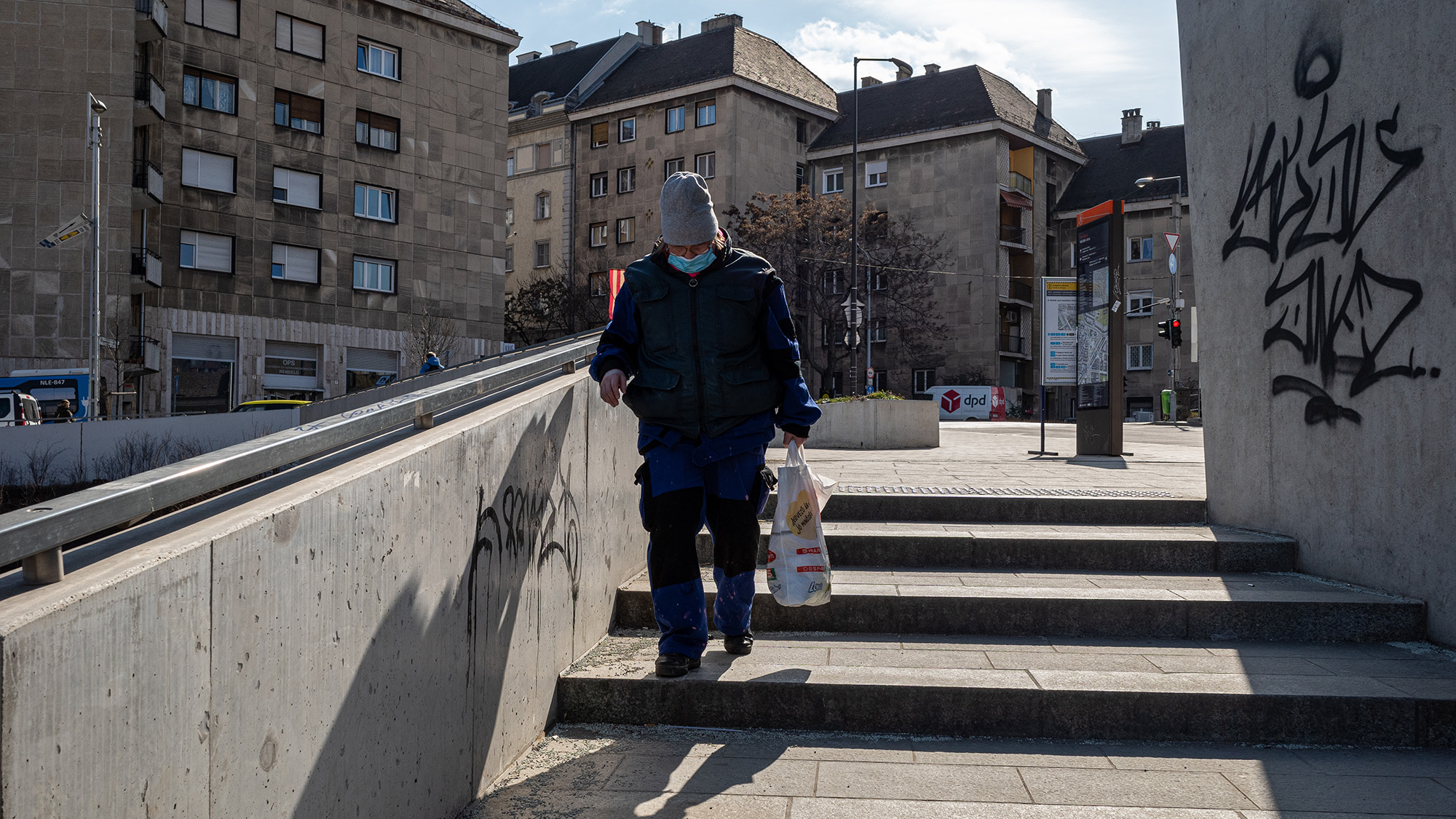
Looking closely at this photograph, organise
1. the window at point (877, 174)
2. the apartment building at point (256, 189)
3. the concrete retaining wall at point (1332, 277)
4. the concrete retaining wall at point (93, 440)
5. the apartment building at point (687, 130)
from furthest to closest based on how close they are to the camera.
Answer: the window at point (877, 174) → the apartment building at point (687, 130) → the apartment building at point (256, 189) → the concrete retaining wall at point (93, 440) → the concrete retaining wall at point (1332, 277)

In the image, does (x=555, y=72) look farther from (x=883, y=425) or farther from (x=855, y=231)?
(x=883, y=425)

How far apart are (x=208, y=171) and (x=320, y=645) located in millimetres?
33939

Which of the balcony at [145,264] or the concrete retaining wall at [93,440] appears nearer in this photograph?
the concrete retaining wall at [93,440]

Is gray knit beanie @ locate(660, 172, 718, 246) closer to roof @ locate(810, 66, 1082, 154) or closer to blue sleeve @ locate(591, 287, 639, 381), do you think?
blue sleeve @ locate(591, 287, 639, 381)

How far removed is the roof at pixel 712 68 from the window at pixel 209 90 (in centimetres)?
2101

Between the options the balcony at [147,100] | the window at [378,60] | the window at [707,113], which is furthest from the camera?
the window at [707,113]

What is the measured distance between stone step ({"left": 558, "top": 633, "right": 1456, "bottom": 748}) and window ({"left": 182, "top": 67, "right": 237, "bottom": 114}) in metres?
32.8

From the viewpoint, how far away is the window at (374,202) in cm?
3559

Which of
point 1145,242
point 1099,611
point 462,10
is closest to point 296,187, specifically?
point 462,10

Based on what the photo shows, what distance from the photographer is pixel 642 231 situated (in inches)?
1964

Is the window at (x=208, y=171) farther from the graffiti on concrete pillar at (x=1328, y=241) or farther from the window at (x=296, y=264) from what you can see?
the graffiti on concrete pillar at (x=1328, y=241)

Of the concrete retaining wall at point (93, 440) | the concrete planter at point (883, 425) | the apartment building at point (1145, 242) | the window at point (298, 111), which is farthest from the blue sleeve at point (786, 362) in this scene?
the apartment building at point (1145, 242)

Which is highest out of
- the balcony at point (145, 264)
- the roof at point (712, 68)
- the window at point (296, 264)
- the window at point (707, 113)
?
the roof at point (712, 68)

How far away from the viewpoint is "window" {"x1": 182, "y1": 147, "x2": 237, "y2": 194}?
104 feet
